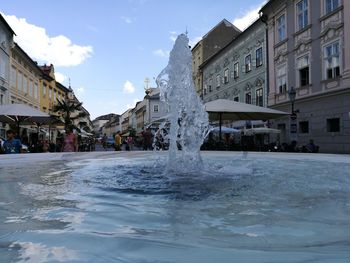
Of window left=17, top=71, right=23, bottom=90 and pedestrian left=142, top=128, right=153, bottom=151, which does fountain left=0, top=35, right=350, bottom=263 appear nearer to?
pedestrian left=142, top=128, right=153, bottom=151

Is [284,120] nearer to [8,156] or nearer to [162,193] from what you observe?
[8,156]

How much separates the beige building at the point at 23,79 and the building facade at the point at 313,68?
20092 millimetres

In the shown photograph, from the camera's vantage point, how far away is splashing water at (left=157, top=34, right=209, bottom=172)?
29.5 feet

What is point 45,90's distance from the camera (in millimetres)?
46406

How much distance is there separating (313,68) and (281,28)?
213 inches

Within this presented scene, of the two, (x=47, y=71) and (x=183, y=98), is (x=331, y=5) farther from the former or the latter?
(x=47, y=71)

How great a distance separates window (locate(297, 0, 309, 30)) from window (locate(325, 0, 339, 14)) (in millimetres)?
2017

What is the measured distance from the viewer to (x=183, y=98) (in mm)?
9273

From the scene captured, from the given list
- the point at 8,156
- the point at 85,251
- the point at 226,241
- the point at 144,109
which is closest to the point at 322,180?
the point at 226,241

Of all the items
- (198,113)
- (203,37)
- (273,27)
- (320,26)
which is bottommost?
(198,113)

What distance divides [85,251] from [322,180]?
4.59 metres

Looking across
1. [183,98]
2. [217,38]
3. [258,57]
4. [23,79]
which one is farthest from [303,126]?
[217,38]

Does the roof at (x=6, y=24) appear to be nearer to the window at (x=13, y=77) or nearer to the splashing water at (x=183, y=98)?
the window at (x=13, y=77)

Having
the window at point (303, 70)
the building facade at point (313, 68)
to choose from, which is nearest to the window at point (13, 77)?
the building facade at point (313, 68)
